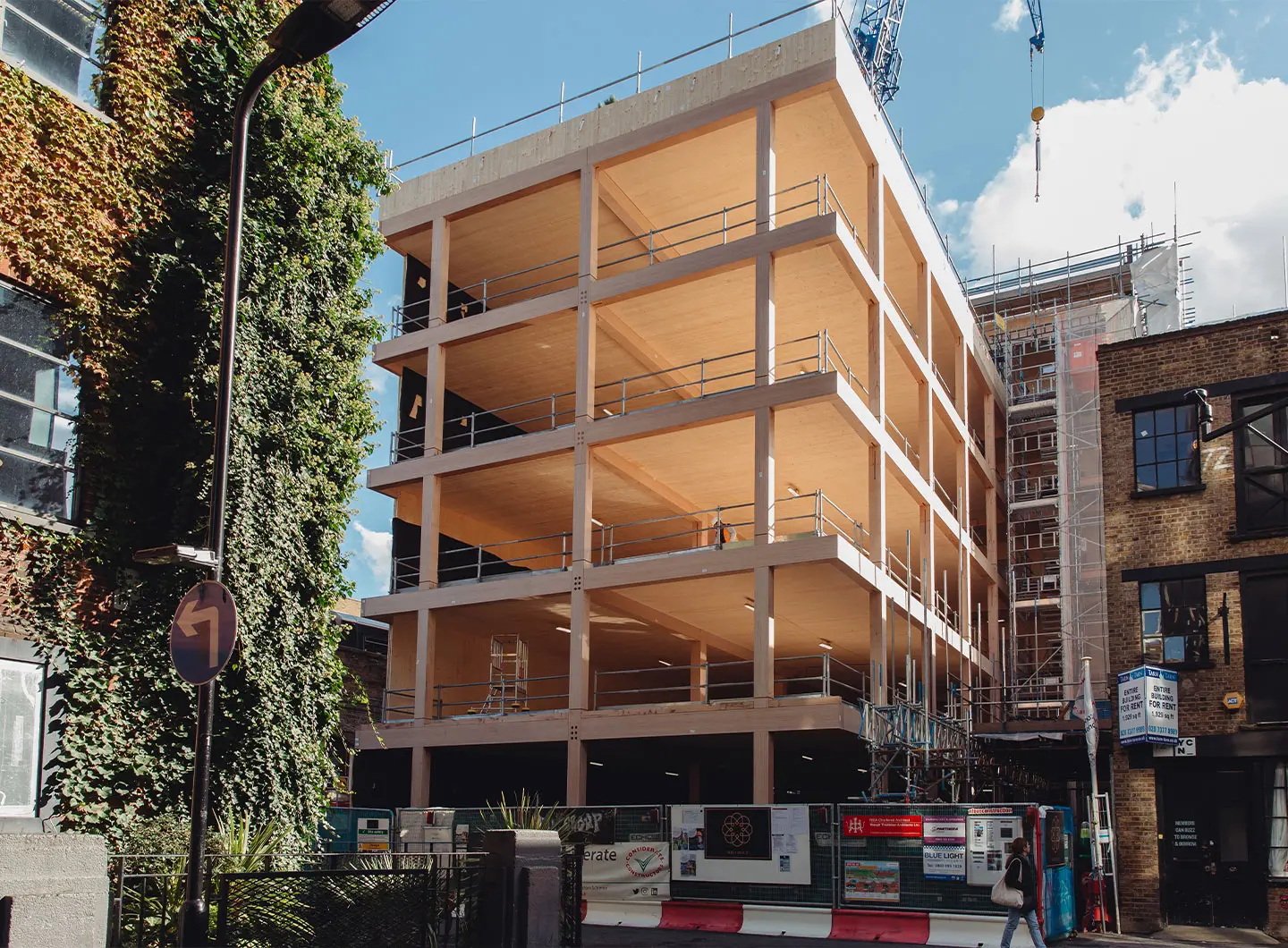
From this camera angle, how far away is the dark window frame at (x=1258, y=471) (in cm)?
2450

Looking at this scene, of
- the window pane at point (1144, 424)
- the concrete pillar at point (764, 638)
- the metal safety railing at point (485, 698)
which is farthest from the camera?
the metal safety railing at point (485, 698)

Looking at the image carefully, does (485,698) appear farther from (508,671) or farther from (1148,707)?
(1148,707)

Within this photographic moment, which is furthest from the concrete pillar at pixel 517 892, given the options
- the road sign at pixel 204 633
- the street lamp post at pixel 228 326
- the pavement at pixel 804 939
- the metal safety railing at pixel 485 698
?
the metal safety railing at pixel 485 698

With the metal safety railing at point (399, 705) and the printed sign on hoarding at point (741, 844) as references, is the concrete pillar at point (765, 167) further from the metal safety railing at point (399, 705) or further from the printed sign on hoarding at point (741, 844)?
the metal safety railing at point (399, 705)

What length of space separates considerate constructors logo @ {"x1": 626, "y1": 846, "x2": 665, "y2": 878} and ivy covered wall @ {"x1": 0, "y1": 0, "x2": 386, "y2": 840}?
8335mm

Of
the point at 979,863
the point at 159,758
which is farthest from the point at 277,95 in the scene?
the point at 979,863

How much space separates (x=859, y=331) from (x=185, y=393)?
78.7 feet

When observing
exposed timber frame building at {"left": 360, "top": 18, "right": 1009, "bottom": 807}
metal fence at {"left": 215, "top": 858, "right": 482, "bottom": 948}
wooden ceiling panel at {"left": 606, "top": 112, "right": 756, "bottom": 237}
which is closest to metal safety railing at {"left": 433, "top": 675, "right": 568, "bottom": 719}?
exposed timber frame building at {"left": 360, "top": 18, "right": 1009, "bottom": 807}

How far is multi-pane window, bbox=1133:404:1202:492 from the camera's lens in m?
25.6

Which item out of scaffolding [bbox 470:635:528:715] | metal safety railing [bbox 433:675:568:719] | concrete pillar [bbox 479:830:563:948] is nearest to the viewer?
concrete pillar [bbox 479:830:563:948]

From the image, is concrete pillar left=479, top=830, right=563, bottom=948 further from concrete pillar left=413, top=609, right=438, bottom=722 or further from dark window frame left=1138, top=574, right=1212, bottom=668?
concrete pillar left=413, top=609, right=438, bottom=722

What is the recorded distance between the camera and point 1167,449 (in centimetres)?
2588

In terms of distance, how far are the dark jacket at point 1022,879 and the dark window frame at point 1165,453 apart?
11571 mm

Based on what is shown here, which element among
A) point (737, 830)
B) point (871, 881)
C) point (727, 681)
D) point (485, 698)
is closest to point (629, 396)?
point (485, 698)
